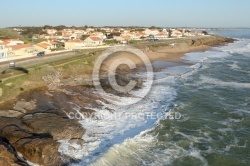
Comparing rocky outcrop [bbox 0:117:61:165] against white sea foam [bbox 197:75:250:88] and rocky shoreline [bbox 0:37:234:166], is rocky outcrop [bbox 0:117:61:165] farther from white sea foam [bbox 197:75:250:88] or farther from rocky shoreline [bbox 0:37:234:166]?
white sea foam [bbox 197:75:250:88]

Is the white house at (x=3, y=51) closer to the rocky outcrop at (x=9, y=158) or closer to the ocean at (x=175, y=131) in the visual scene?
the ocean at (x=175, y=131)

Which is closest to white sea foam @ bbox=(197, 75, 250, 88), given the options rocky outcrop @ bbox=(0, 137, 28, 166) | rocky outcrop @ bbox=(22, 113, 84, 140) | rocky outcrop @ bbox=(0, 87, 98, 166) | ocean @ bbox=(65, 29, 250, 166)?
ocean @ bbox=(65, 29, 250, 166)

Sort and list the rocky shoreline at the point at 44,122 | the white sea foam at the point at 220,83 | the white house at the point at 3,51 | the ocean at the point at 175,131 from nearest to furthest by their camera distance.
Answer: the rocky shoreline at the point at 44,122 < the ocean at the point at 175,131 < the white sea foam at the point at 220,83 < the white house at the point at 3,51

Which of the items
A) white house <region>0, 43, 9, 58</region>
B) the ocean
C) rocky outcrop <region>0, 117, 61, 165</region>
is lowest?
the ocean

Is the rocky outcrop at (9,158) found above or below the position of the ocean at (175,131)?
above

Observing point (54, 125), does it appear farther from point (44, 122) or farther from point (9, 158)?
point (9, 158)

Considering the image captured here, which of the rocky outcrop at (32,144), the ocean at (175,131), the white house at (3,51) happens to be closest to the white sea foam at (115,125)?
the ocean at (175,131)
